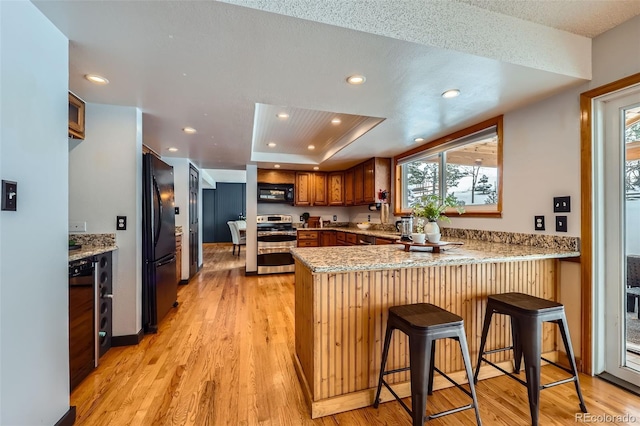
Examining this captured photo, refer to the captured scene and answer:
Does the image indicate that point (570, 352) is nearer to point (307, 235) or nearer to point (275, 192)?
point (307, 235)

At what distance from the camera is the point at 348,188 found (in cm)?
564

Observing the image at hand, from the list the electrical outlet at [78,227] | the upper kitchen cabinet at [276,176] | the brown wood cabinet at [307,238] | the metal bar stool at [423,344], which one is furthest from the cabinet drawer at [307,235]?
the metal bar stool at [423,344]

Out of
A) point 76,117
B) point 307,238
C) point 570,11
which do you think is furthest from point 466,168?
point 76,117

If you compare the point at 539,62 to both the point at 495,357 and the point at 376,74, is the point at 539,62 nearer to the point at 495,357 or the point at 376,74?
the point at 376,74

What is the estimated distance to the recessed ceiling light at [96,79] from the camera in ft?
6.09

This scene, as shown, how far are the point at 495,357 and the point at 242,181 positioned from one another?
376 inches

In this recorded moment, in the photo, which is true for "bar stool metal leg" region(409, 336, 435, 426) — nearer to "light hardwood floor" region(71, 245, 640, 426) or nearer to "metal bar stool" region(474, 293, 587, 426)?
"light hardwood floor" region(71, 245, 640, 426)

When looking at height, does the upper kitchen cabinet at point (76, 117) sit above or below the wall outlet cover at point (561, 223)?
above

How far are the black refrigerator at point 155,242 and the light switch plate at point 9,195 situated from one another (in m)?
1.45

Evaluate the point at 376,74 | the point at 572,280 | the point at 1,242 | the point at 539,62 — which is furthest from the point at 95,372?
the point at 539,62

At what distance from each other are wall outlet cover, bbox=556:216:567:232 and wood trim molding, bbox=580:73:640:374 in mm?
110

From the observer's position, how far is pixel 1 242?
109 centimetres

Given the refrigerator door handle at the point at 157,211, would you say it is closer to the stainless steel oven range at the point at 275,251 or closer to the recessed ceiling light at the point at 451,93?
the stainless steel oven range at the point at 275,251

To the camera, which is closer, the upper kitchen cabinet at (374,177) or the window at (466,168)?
the window at (466,168)
